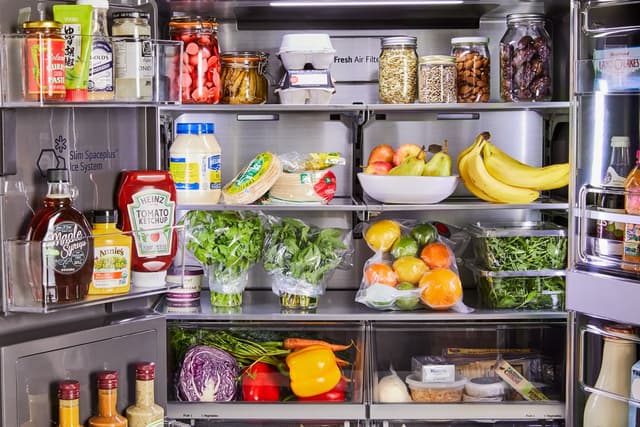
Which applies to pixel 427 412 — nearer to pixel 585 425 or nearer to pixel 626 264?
pixel 585 425

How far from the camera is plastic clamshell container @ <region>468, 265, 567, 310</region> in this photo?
2838mm

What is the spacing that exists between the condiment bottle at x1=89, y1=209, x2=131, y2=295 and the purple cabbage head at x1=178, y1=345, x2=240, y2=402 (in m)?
0.66

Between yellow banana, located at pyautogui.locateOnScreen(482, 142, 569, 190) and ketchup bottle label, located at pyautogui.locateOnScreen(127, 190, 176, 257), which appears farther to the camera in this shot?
yellow banana, located at pyautogui.locateOnScreen(482, 142, 569, 190)

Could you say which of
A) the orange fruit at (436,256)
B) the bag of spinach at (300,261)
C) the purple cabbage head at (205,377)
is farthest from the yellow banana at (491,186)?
the purple cabbage head at (205,377)

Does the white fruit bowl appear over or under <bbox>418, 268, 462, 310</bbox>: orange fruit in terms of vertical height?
over

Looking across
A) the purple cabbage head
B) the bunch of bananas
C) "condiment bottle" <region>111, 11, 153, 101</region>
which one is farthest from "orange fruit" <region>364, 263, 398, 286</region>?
"condiment bottle" <region>111, 11, 153, 101</region>

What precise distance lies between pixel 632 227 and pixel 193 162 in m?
1.25

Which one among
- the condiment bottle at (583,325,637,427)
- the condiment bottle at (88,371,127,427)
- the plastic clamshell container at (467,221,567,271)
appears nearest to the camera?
the condiment bottle at (88,371,127,427)

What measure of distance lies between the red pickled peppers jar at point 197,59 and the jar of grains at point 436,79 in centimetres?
63

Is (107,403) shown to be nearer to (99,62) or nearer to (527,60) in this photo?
(99,62)

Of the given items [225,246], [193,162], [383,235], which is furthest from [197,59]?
[383,235]

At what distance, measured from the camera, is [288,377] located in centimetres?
279

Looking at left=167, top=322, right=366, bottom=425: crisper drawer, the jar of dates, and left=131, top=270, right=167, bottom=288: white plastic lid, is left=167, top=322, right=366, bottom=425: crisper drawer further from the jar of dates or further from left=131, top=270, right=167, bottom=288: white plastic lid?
the jar of dates

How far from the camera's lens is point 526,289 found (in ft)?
9.37
